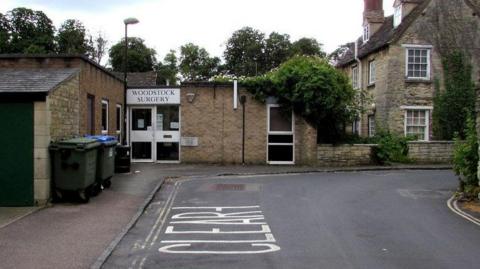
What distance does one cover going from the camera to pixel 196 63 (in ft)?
252

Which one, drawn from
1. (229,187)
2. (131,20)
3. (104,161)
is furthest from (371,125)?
(104,161)

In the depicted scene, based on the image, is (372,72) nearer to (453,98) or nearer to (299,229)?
(453,98)

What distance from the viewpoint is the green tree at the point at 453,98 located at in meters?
26.1

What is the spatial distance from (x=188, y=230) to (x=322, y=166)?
12.8m

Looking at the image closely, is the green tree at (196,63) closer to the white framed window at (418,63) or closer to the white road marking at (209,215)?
the white framed window at (418,63)

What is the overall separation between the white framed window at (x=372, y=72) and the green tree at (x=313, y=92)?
22.2 feet

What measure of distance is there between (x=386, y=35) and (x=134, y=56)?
46499 millimetres

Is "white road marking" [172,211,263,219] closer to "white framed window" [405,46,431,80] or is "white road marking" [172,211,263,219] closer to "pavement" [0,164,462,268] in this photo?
"pavement" [0,164,462,268]

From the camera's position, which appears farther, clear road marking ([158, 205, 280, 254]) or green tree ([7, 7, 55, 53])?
green tree ([7, 7, 55, 53])

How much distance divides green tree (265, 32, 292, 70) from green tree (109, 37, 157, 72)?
51.3 ft

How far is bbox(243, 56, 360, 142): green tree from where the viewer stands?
2158 centimetres

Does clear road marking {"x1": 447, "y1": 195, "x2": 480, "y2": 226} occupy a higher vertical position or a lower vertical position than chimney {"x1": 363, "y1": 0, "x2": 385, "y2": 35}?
lower

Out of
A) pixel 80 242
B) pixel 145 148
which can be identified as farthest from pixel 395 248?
pixel 145 148

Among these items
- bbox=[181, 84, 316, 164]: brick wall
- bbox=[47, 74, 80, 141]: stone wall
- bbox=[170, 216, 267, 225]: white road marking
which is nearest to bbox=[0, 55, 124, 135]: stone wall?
bbox=[47, 74, 80, 141]: stone wall
